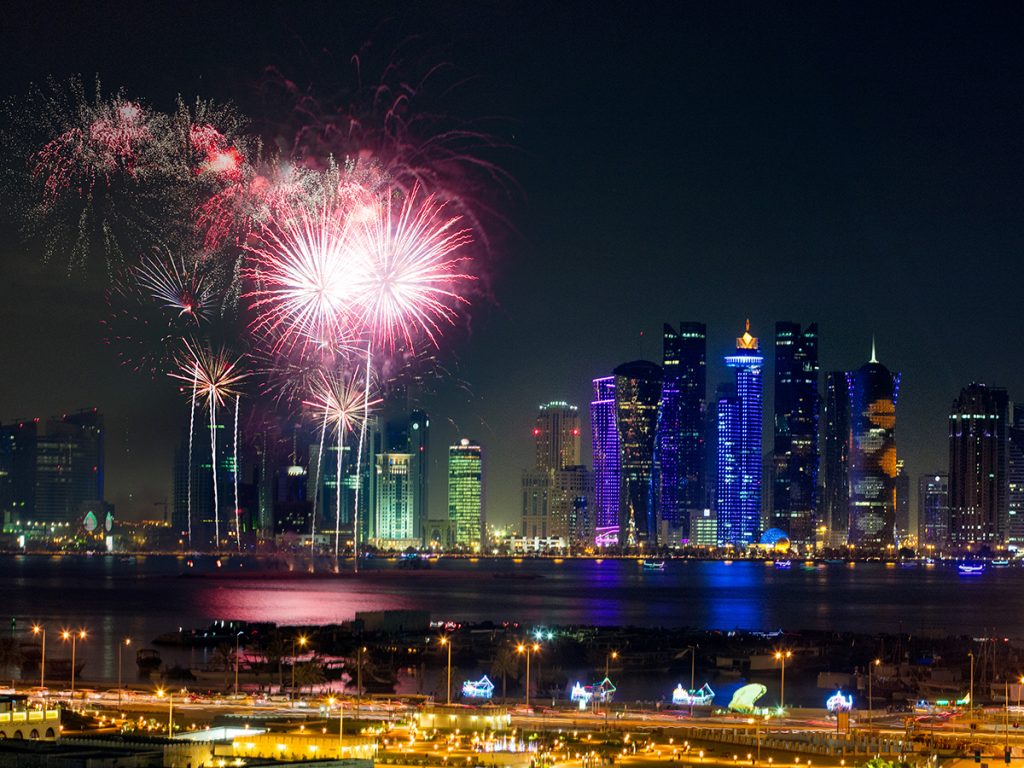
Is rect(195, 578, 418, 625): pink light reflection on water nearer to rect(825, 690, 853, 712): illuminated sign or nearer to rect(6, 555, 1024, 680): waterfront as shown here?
rect(6, 555, 1024, 680): waterfront

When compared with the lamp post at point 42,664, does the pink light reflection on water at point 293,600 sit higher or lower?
lower

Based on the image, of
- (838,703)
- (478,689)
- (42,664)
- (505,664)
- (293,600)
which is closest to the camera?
(838,703)

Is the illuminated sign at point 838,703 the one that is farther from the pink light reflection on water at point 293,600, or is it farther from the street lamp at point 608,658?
the pink light reflection on water at point 293,600

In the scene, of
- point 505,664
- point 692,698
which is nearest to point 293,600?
point 505,664

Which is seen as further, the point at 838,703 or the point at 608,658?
the point at 608,658

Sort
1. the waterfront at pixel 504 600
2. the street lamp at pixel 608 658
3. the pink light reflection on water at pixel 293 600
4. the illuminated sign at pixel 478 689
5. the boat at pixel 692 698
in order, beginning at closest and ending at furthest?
the boat at pixel 692 698
the illuminated sign at pixel 478 689
the street lamp at pixel 608 658
the waterfront at pixel 504 600
the pink light reflection on water at pixel 293 600

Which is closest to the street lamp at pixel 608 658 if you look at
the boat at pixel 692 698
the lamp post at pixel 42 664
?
the boat at pixel 692 698

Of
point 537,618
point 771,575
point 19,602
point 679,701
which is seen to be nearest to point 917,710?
point 679,701

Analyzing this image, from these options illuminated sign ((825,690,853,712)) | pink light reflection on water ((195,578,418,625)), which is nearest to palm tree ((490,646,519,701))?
illuminated sign ((825,690,853,712))

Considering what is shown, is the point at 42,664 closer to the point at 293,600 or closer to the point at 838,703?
the point at 838,703

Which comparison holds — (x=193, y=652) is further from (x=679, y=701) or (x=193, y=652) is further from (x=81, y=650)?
(x=679, y=701)

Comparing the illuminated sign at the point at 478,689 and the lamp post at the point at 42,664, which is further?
the illuminated sign at the point at 478,689

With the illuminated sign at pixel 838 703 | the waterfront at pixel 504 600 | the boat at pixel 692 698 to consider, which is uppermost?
the illuminated sign at pixel 838 703
